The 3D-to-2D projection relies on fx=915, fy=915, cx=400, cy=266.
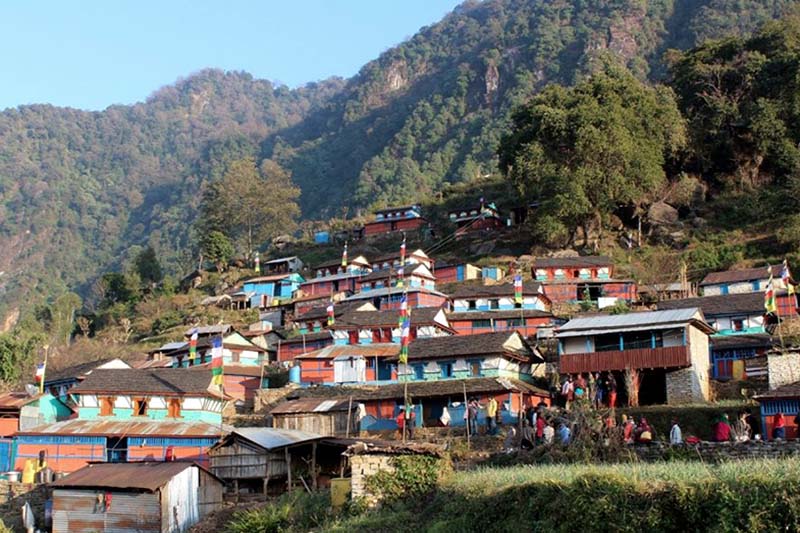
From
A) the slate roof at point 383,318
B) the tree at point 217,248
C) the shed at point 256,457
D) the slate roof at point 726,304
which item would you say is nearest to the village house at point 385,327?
the slate roof at point 383,318

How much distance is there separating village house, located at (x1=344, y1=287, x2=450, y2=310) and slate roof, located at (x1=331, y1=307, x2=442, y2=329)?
5.62 meters

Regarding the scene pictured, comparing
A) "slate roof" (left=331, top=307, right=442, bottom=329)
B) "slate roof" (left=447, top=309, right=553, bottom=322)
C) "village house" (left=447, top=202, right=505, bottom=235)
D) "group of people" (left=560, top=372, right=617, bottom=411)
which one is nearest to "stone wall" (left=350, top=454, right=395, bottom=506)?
"group of people" (left=560, top=372, right=617, bottom=411)

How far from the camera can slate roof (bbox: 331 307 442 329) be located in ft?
177

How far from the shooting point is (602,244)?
74812mm

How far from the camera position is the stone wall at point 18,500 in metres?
35.4

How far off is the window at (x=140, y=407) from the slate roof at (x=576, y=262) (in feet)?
106

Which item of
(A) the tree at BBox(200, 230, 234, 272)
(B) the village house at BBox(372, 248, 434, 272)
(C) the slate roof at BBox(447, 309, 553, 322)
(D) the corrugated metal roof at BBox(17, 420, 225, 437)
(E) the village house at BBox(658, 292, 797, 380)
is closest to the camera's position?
(D) the corrugated metal roof at BBox(17, 420, 225, 437)

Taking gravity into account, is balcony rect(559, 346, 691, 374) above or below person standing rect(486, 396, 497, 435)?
above

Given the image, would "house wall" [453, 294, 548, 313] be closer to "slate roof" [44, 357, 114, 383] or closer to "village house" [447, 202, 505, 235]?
"slate roof" [44, 357, 114, 383]

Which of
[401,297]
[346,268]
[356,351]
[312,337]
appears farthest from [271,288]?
[356,351]

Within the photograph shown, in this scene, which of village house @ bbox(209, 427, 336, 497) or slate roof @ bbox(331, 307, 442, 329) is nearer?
village house @ bbox(209, 427, 336, 497)

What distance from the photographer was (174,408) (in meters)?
46.3

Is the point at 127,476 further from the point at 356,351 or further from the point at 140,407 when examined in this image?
the point at 356,351

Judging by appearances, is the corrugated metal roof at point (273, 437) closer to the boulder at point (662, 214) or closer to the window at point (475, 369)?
the window at point (475, 369)
